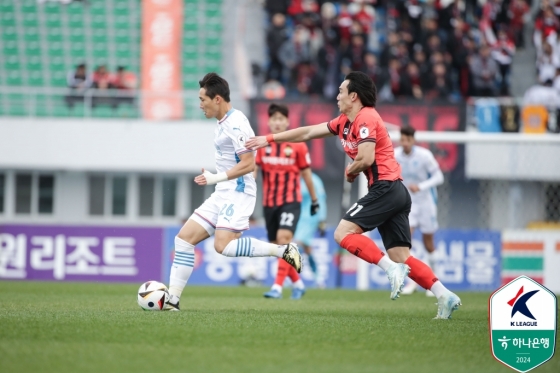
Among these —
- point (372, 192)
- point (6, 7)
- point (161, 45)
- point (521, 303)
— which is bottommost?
point (521, 303)

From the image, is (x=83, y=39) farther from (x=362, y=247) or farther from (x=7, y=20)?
(x=362, y=247)

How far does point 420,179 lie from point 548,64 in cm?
1016

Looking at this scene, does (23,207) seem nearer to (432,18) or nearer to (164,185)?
(164,185)

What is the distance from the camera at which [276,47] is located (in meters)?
23.8

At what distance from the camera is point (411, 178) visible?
1469 cm

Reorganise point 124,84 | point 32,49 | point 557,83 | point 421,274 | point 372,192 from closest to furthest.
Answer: point 372,192
point 421,274
point 557,83
point 124,84
point 32,49

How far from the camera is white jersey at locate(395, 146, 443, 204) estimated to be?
14250 millimetres

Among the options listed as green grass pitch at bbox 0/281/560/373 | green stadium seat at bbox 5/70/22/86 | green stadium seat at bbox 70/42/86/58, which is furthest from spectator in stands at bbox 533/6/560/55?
green grass pitch at bbox 0/281/560/373

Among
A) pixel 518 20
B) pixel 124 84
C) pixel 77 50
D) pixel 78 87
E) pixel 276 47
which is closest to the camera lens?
pixel 78 87

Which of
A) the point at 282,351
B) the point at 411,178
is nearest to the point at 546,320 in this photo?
the point at 282,351

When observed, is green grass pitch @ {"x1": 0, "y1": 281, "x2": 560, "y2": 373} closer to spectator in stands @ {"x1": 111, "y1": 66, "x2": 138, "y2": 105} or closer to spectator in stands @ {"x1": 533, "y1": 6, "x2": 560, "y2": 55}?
spectator in stands @ {"x1": 111, "y1": 66, "x2": 138, "y2": 105}

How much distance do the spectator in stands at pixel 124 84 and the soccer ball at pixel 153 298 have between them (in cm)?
1441

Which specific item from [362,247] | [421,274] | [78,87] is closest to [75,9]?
[78,87]

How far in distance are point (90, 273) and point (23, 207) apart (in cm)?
646
